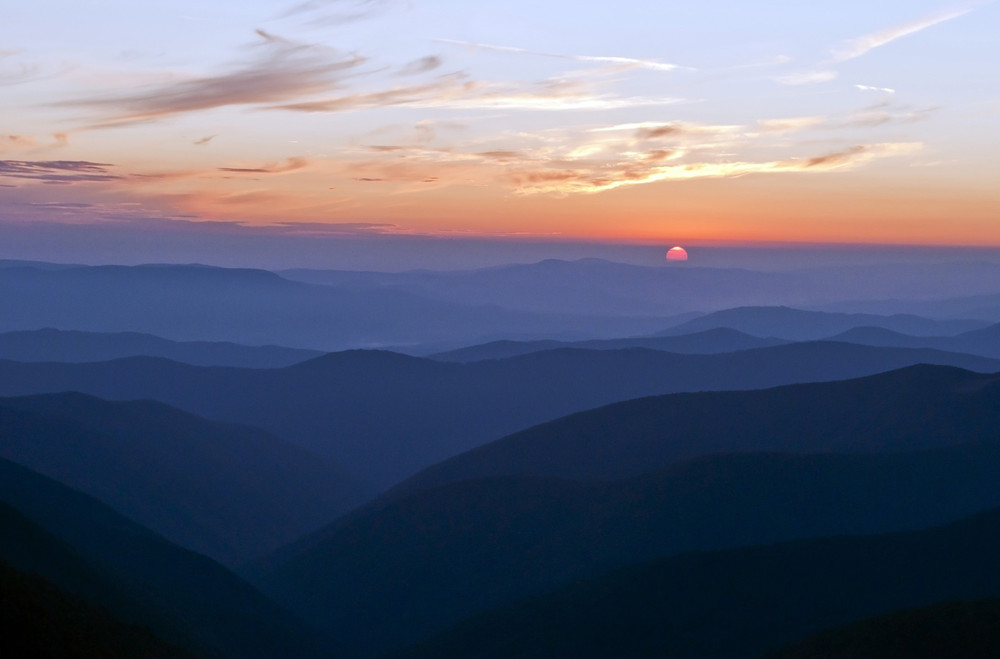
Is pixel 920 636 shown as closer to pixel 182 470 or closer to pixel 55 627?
pixel 55 627

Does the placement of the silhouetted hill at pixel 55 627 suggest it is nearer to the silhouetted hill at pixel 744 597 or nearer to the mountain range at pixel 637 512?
the silhouetted hill at pixel 744 597

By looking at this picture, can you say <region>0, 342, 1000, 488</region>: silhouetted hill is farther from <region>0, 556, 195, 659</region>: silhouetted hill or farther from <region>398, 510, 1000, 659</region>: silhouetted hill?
<region>0, 556, 195, 659</region>: silhouetted hill

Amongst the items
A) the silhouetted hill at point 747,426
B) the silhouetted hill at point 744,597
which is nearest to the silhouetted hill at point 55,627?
the silhouetted hill at point 744,597

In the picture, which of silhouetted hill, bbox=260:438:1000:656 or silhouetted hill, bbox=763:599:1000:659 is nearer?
silhouetted hill, bbox=763:599:1000:659

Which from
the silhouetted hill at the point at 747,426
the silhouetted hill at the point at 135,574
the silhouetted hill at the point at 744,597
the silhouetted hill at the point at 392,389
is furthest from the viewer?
the silhouetted hill at the point at 392,389

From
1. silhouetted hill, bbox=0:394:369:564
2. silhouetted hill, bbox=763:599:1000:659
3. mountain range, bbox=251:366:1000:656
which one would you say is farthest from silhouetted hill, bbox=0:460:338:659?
silhouetted hill, bbox=763:599:1000:659
